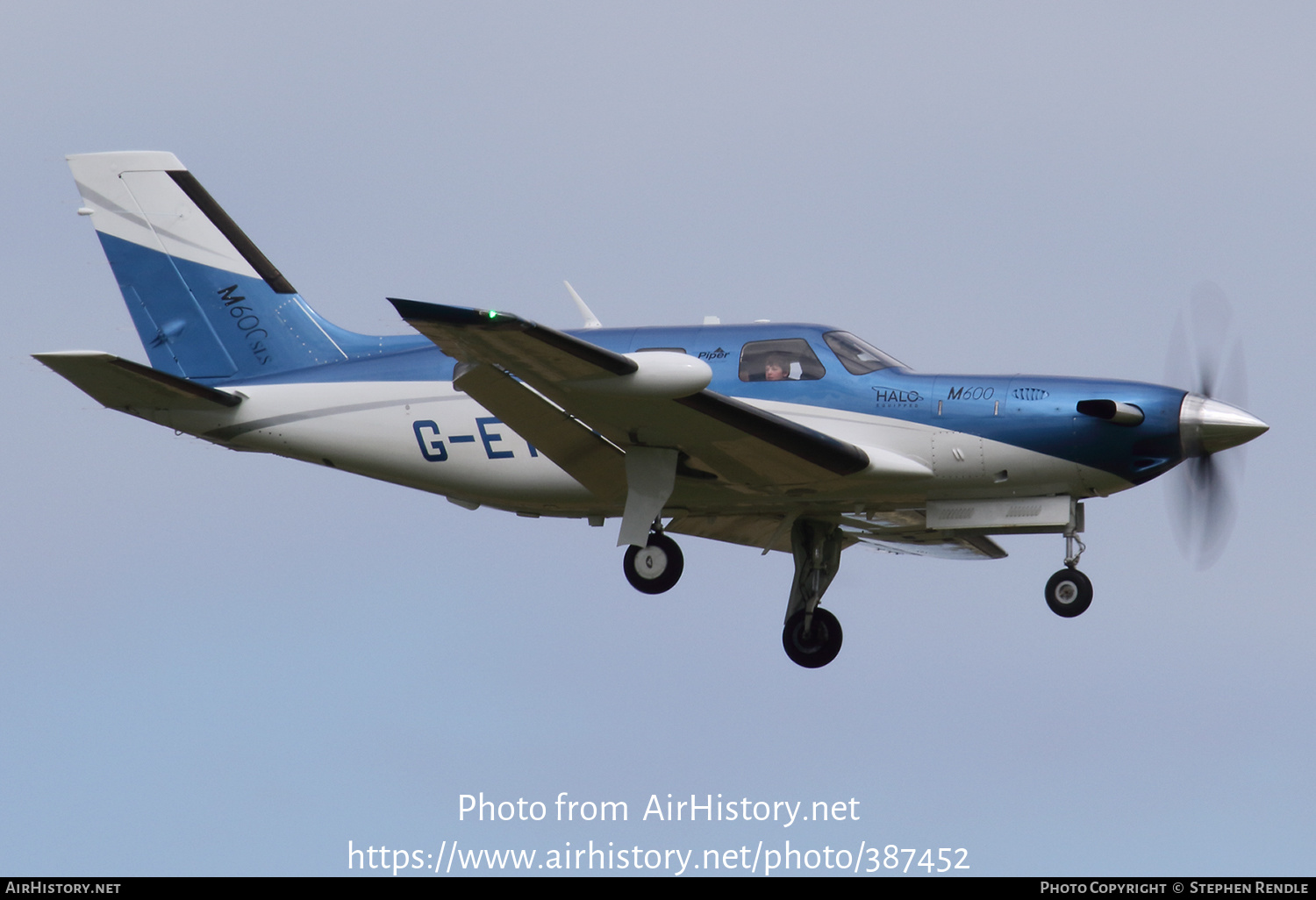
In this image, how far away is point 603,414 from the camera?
52.9 feet

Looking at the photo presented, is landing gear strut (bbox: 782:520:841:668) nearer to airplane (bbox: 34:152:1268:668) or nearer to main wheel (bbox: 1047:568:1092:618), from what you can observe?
airplane (bbox: 34:152:1268:668)

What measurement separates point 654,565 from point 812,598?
274cm

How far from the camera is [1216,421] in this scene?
16141 millimetres

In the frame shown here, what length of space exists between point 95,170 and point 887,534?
11.1 meters

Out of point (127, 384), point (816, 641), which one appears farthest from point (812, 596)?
point (127, 384)

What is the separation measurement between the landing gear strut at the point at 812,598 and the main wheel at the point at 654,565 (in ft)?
7.43

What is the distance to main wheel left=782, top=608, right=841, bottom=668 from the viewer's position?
19.1 meters

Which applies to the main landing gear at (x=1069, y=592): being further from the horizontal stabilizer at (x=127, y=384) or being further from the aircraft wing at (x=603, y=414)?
the horizontal stabilizer at (x=127, y=384)

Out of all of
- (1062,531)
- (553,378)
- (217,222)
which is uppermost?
(217,222)

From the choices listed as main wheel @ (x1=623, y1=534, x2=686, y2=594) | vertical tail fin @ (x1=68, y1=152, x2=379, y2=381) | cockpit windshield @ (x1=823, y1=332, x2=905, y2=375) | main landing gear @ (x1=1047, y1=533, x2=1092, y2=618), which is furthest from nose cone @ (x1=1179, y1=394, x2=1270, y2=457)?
vertical tail fin @ (x1=68, y1=152, x2=379, y2=381)

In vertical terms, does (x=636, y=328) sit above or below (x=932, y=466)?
above

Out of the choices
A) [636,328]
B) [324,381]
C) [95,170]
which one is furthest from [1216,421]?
[95,170]

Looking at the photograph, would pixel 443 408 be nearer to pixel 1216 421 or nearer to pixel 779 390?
pixel 779 390

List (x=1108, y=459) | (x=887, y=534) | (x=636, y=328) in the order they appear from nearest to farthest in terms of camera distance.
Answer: (x=1108, y=459)
(x=636, y=328)
(x=887, y=534)
